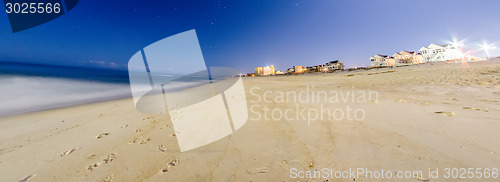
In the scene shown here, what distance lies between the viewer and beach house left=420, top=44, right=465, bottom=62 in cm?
4778

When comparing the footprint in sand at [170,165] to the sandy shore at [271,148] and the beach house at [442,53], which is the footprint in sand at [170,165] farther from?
the beach house at [442,53]

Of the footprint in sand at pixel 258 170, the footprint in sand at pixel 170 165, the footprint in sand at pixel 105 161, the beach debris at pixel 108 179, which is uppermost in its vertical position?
the footprint in sand at pixel 105 161

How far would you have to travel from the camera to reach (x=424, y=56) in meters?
52.4

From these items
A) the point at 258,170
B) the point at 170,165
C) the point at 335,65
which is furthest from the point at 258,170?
the point at 335,65

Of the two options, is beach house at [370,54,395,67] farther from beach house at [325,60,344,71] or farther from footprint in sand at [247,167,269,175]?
footprint in sand at [247,167,269,175]

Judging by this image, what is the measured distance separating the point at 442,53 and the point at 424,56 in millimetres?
3973

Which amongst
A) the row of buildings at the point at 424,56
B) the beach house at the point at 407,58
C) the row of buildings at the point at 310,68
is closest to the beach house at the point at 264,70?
the row of buildings at the point at 310,68

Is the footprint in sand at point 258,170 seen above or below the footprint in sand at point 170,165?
below

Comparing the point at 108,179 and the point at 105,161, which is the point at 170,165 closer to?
the point at 108,179

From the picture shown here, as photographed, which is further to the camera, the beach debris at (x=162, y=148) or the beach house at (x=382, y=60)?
the beach house at (x=382, y=60)

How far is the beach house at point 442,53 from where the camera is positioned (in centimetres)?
4778

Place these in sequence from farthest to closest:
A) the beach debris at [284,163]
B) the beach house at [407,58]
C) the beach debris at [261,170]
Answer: the beach house at [407,58] → the beach debris at [284,163] → the beach debris at [261,170]

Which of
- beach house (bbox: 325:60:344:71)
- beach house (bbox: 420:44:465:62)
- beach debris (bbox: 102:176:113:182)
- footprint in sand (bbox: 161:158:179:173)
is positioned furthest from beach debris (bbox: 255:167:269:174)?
beach house (bbox: 420:44:465:62)

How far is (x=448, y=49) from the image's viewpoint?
48281mm
